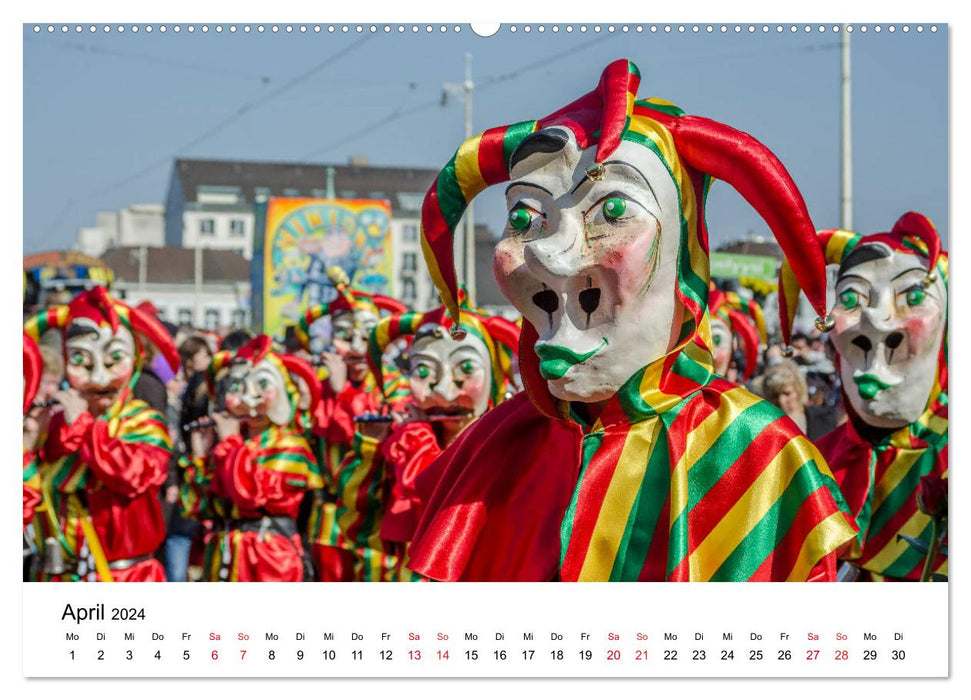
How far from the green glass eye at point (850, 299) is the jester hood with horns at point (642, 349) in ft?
4.31

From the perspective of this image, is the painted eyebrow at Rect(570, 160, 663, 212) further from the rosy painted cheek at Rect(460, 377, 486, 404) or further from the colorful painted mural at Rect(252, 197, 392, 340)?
the colorful painted mural at Rect(252, 197, 392, 340)

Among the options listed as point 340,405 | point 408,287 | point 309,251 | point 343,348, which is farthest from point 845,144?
point 408,287

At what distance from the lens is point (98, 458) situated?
17.9 ft

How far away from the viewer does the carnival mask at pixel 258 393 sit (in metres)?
6.07

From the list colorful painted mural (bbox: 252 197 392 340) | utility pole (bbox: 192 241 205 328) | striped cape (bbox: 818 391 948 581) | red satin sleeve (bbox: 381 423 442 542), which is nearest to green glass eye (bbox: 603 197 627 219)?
striped cape (bbox: 818 391 948 581)

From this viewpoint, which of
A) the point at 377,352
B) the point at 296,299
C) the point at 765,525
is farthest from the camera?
the point at 296,299

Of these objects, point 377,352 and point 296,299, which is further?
point 296,299

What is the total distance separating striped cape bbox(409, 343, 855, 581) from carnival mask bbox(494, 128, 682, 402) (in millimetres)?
91

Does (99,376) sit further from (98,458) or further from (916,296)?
(916,296)
